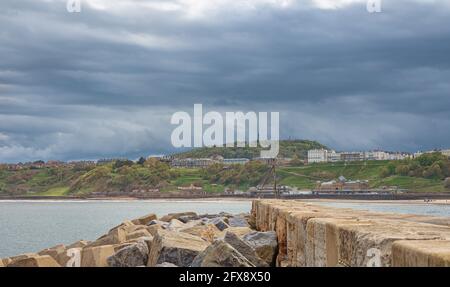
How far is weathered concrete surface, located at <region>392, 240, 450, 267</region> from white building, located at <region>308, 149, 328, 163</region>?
16875 centimetres

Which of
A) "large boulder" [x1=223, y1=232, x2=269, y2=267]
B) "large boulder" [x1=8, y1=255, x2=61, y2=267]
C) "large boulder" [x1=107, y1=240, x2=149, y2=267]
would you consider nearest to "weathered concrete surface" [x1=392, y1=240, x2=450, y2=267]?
"large boulder" [x1=223, y1=232, x2=269, y2=267]

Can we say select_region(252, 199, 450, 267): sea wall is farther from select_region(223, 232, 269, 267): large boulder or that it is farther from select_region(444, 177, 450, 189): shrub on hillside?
select_region(444, 177, 450, 189): shrub on hillside

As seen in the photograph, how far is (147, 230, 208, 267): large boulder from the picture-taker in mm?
9753

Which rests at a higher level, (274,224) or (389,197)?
(274,224)

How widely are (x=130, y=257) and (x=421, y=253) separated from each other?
773 cm

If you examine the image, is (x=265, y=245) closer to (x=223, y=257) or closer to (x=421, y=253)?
(x=223, y=257)

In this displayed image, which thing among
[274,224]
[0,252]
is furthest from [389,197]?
[274,224]

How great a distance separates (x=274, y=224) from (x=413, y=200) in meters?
112

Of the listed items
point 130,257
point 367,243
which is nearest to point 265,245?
point 130,257

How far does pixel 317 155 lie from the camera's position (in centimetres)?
17800

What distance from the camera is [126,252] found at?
1093cm

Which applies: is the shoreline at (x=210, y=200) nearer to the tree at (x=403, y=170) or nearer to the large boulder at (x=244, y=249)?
the tree at (x=403, y=170)

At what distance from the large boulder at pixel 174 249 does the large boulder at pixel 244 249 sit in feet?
2.34

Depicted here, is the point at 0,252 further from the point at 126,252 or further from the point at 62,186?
the point at 62,186
